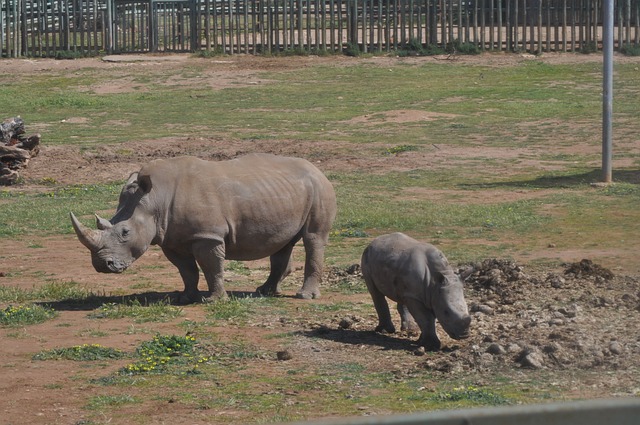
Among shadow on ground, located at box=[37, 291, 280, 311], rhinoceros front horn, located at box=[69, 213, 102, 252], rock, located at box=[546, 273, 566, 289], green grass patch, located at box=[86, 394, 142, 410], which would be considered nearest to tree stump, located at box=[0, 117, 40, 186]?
shadow on ground, located at box=[37, 291, 280, 311]

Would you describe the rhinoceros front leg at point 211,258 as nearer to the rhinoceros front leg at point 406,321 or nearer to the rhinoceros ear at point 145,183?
the rhinoceros ear at point 145,183

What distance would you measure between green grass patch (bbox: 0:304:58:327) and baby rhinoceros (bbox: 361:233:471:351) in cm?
301

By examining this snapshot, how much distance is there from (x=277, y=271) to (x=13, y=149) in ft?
32.8

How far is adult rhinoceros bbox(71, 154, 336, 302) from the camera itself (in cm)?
1238

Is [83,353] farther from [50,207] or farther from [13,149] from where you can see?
[13,149]

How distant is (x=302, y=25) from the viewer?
39500 mm

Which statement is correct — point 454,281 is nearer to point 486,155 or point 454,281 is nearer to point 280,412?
point 280,412

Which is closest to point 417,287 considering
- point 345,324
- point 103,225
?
point 345,324

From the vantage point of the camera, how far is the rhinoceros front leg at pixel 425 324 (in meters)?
10.4

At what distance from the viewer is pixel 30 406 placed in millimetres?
8836

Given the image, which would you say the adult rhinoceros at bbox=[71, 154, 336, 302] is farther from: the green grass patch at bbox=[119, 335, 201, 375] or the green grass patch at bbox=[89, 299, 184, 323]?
the green grass patch at bbox=[119, 335, 201, 375]

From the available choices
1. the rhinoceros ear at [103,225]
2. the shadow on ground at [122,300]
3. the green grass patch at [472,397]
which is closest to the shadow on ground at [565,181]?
the shadow on ground at [122,300]

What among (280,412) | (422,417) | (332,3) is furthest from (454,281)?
(332,3)

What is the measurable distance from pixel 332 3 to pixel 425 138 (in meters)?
13.4
